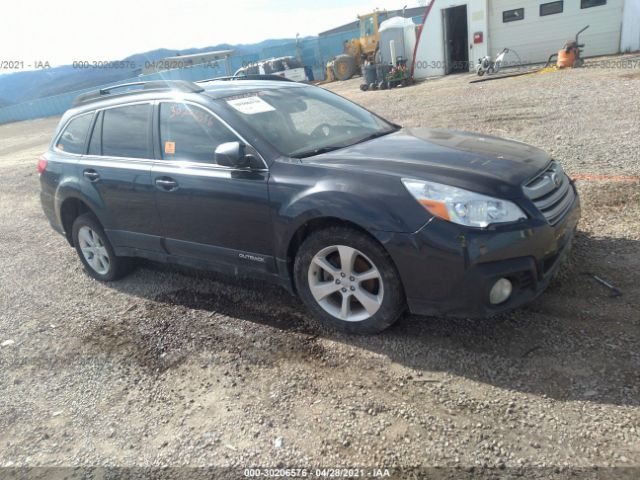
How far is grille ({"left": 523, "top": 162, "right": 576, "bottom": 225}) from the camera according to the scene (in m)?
3.06

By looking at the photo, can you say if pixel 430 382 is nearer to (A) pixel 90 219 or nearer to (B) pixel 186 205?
(B) pixel 186 205

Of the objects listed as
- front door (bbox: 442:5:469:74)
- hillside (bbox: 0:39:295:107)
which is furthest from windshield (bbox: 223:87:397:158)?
hillside (bbox: 0:39:295:107)

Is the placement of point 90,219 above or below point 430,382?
above

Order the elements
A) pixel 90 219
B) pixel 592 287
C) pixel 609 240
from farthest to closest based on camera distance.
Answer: pixel 90 219, pixel 609 240, pixel 592 287

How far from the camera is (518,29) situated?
1973 centimetres

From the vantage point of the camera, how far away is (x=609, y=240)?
4.23 m

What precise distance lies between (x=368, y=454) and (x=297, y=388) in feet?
2.27

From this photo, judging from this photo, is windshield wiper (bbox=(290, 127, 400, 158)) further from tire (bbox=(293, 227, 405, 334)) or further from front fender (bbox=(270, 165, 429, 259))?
tire (bbox=(293, 227, 405, 334))

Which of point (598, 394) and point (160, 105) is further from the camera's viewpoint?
point (160, 105)

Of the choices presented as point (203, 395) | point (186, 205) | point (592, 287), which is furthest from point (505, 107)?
point (203, 395)

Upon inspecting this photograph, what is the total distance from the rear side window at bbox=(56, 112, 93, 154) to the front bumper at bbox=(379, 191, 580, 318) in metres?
3.32

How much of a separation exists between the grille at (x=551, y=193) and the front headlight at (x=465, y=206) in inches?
8.6

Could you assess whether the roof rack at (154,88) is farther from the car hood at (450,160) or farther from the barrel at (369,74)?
the barrel at (369,74)

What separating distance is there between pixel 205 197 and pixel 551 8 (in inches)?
787
